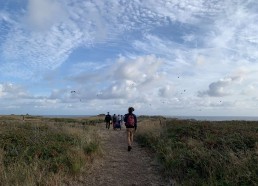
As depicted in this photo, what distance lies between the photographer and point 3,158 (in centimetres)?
1070

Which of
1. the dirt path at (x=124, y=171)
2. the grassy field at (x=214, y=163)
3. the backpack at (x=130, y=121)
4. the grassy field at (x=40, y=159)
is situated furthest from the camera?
the backpack at (x=130, y=121)

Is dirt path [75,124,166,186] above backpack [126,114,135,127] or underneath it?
underneath

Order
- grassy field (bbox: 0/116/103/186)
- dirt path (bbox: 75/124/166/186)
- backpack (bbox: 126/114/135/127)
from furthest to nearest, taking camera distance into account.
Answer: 1. backpack (bbox: 126/114/135/127)
2. dirt path (bbox: 75/124/166/186)
3. grassy field (bbox: 0/116/103/186)

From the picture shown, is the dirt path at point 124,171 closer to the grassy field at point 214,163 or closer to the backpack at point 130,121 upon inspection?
the grassy field at point 214,163

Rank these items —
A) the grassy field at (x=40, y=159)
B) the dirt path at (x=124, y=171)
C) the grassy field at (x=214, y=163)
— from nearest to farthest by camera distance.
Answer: the grassy field at (x=214, y=163), the grassy field at (x=40, y=159), the dirt path at (x=124, y=171)

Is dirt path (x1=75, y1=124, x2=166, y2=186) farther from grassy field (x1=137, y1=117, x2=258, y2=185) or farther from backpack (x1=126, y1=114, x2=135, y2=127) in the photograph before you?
backpack (x1=126, y1=114, x2=135, y2=127)

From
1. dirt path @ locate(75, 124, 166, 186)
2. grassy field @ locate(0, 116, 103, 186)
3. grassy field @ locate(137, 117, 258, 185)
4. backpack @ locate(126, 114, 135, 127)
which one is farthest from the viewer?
backpack @ locate(126, 114, 135, 127)

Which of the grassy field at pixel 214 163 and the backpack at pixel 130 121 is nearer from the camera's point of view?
the grassy field at pixel 214 163

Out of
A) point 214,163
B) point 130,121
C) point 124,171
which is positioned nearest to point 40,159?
point 124,171

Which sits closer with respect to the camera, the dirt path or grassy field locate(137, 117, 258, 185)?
grassy field locate(137, 117, 258, 185)

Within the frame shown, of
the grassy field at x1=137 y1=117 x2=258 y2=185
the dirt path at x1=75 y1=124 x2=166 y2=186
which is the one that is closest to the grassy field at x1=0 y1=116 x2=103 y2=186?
the dirt path at x1=75 y1=124 x2=166 y2=186

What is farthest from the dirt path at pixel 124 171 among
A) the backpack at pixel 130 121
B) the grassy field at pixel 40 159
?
the backpack at pixel 130 121

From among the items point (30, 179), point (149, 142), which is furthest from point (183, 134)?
point (30, 179)

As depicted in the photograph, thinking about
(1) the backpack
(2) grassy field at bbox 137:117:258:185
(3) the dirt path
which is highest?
(1) the backpack
